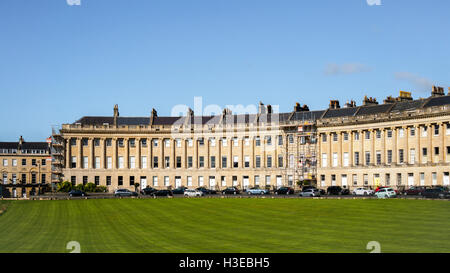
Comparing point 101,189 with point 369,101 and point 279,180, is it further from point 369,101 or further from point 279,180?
point 369,101

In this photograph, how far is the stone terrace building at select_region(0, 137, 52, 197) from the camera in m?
144

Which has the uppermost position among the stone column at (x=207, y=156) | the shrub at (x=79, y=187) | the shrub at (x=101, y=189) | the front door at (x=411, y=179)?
the stone column at (x=207, y=156)

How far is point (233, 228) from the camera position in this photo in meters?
39.0

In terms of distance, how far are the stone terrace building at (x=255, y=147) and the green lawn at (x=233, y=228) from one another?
4144 centimetres

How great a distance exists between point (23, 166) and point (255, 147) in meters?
68.6

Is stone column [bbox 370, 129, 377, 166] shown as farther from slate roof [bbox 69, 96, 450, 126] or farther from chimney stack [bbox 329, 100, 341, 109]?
chimney stack [bbox 329, 100, 341, 109]

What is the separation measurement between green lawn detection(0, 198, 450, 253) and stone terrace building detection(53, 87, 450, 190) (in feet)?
136

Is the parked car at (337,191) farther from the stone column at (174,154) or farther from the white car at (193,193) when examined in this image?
the stone column at (174,154)

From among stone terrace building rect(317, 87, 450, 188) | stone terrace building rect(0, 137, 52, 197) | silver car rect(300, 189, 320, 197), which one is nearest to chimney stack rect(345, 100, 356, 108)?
stone terrace building rect(317, 87, 450, 188)

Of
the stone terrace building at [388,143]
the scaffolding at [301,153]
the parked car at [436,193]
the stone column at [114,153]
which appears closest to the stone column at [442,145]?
the stone terrace building at [388,143]

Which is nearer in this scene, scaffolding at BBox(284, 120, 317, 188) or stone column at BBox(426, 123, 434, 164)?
stone column at BBox(426, 123, 434, 164)

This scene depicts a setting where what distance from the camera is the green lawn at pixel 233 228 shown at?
97.6ft
